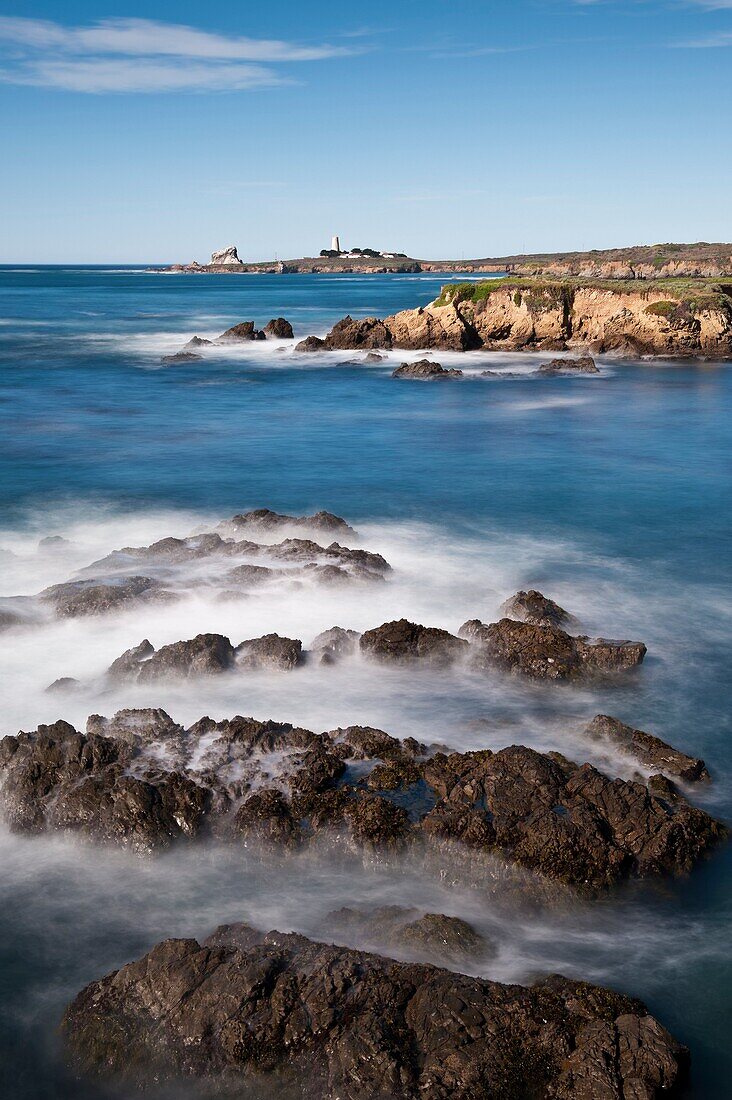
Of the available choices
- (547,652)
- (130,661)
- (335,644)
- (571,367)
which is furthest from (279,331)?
(547,652)

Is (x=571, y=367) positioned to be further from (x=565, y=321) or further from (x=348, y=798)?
(x=348, y=798)

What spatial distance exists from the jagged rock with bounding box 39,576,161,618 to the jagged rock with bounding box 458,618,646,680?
6.03 m

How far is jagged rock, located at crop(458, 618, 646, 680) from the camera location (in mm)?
13641

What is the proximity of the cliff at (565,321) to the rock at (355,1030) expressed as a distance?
52159 mm

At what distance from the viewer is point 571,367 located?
50562mm

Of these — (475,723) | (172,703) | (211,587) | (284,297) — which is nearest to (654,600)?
(475,723)

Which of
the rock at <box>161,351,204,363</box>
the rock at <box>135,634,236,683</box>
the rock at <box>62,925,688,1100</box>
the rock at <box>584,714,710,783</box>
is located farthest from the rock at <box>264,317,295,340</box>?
the rock at <box>62,925,688,1100</box>

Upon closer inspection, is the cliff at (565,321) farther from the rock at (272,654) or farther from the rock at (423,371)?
the rock at (272,654)

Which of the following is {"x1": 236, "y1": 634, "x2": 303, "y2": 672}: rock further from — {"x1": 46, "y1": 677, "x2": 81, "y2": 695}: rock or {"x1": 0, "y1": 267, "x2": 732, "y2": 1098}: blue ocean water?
{"x1": 46, "y1": 677, "x2": 81, "y2": 695}: rock

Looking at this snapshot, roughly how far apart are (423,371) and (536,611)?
34929mm

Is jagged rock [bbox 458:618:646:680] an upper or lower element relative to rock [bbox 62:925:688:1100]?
upper

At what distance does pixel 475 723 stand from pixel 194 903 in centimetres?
443

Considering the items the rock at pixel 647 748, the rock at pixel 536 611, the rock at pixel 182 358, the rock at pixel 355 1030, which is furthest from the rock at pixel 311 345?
the rock at pixel 355 1030

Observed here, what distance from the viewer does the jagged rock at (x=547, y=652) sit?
13641 millimetres
